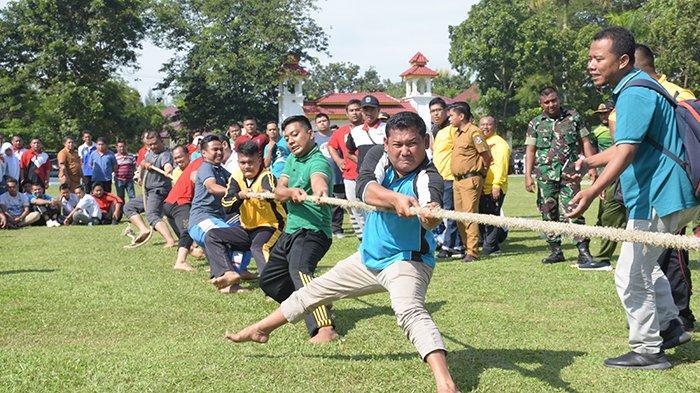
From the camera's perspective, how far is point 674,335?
5.04m

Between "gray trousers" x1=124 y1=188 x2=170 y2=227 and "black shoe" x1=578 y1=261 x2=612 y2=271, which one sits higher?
"gray trousers" x1=124 y1=188 x2=170 y2=227

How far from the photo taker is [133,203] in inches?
492

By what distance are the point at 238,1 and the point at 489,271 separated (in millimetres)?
46905

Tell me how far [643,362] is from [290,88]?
170 feet

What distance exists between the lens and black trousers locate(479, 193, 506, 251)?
35.2ft

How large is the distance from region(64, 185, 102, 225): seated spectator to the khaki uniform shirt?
10039mm

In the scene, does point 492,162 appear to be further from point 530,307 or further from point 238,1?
point 238,1

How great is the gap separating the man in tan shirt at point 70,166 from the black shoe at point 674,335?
51.8ft

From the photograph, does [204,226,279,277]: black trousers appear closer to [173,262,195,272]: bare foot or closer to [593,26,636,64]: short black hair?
[173,262,195,272]: bare foot

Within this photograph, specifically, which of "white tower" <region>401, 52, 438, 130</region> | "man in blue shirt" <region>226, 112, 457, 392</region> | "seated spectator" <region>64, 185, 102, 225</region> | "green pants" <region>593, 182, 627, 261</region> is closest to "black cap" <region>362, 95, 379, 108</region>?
"green pants" <region>593, 182, 627, 261</region>

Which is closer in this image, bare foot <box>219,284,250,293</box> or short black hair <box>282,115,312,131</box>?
short black hair <box>282,115,312,131</box>

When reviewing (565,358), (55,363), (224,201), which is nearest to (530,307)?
(565,358)

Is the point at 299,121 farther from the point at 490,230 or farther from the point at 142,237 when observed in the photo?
the point at 142,237

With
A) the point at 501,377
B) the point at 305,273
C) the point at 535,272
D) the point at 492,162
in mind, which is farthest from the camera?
the point at 492,162
